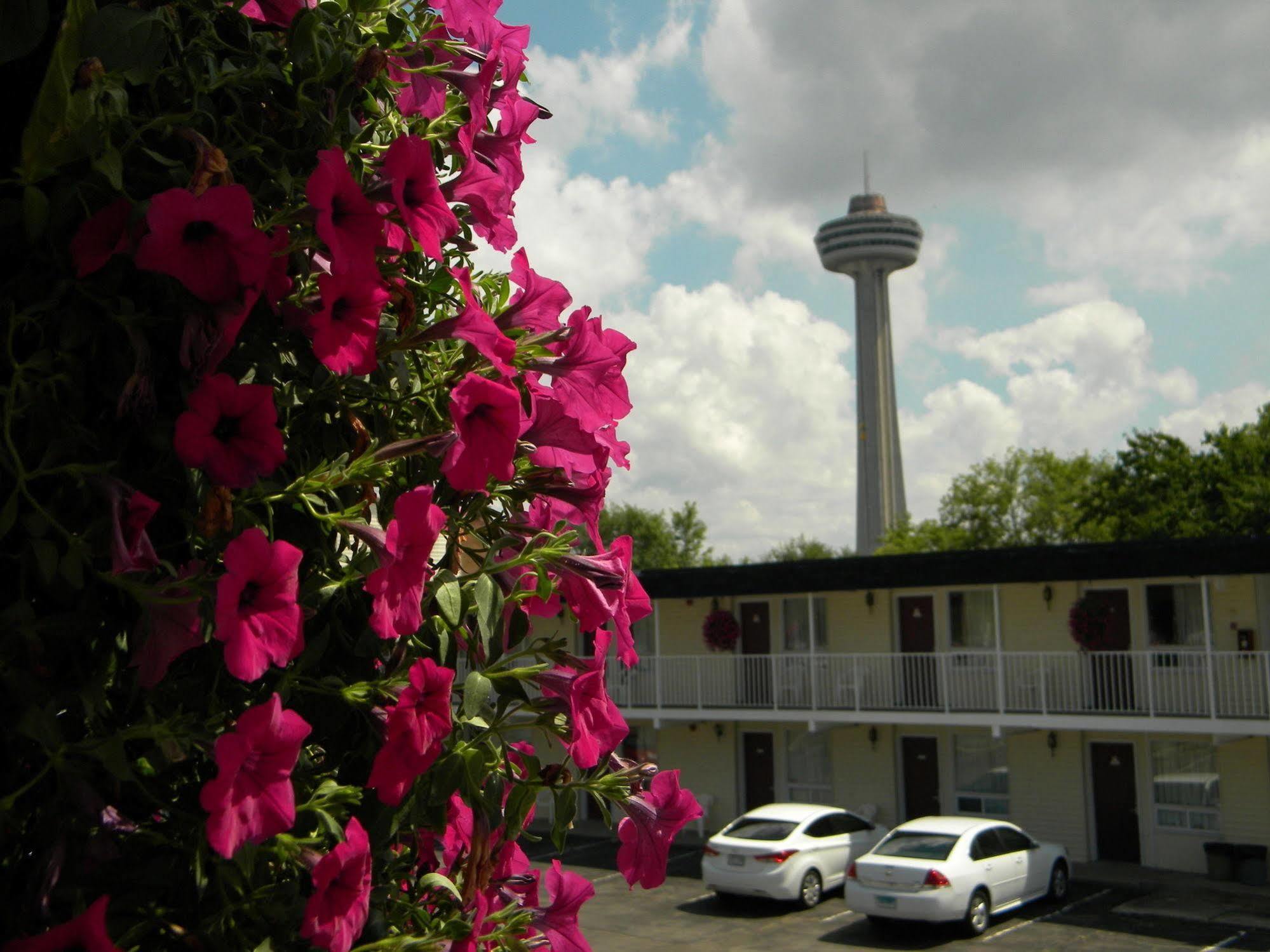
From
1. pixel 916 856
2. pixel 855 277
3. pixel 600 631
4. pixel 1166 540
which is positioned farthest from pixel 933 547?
pixel 855 277

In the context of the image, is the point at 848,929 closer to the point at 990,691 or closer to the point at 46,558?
the point at 990,691

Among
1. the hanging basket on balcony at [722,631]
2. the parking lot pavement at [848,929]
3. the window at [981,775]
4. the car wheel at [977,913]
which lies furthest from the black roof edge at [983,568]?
the car wheel at [977,913]

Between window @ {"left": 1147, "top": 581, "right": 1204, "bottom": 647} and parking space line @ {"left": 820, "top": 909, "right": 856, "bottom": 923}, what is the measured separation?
8.13 m

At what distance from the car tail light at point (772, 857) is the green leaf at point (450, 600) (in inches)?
780

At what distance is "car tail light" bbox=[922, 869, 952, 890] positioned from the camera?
18000 millimetres

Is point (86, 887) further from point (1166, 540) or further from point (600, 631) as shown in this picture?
point (1166, 540)

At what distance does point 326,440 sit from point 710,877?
2035 cm

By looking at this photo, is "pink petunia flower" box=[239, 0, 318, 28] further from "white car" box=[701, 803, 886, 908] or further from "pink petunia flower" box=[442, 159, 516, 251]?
"white car" box=[701, 803, 886, 908]

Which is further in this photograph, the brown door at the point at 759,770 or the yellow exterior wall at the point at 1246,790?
the brown door at the point at 759,770

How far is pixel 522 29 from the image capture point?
93.4 inches

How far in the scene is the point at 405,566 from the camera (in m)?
1.61

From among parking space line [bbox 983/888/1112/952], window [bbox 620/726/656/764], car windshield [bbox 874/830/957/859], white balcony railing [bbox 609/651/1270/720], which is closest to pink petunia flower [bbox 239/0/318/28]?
car windshield [bbox 874/830/957/859]

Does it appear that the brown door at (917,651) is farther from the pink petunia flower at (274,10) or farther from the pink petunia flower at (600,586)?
the pink petunia flower at (274,10)

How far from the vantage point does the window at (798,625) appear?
2767cm
